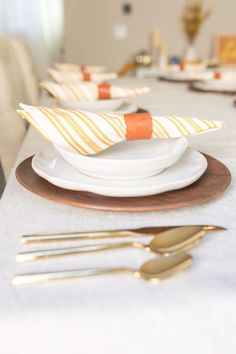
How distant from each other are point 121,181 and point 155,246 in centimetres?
13

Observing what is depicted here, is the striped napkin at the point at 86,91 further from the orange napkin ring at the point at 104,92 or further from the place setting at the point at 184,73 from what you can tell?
the place setting at the point at 184,73

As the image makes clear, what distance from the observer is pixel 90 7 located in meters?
3.95

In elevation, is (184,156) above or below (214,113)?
above

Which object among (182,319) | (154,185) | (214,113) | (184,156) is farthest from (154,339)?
(214,113)

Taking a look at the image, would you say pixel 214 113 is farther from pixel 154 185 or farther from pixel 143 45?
pixel 143 45

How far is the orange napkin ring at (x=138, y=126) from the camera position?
545 mm

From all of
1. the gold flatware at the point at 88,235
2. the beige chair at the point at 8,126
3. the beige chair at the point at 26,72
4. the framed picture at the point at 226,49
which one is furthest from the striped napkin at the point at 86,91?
the framed picture at the point at 226,49

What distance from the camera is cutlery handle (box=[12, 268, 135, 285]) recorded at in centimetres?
33

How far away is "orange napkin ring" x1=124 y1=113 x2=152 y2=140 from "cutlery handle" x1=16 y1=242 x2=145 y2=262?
0.64ft

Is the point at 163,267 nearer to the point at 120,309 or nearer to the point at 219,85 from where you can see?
the point at 120,309

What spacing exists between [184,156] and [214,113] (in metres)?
0.59

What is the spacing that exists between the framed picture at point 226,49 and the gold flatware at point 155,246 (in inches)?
160

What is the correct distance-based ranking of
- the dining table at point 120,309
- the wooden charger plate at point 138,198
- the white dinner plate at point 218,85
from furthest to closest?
1. the white dinner plate at point 218,85
2. the wooden charger plate at point 138,198
3. the dining table at point 120,309

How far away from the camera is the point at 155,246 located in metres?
0.37
